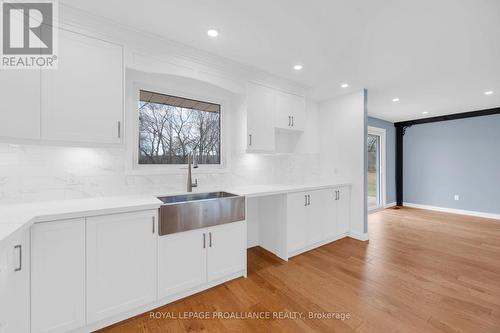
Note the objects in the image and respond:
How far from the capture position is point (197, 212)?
6.54 feet

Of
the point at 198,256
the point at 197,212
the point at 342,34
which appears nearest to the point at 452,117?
the point at 342,34

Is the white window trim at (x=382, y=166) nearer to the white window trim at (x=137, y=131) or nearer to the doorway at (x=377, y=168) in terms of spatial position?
the doorway at (x=377, y=168)

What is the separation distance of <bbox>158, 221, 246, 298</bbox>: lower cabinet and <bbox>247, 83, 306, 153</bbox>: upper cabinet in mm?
1121

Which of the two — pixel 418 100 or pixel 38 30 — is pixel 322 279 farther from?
pixel 418 100

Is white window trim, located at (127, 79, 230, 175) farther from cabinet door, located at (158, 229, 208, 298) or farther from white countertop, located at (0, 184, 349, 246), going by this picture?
cabinet door, located at (158, 229, 208, 298)

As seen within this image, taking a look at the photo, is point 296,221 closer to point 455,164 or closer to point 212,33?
point 212,33

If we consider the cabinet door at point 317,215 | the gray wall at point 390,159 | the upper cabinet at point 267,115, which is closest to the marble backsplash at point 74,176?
the upper cabinet at point 267,115

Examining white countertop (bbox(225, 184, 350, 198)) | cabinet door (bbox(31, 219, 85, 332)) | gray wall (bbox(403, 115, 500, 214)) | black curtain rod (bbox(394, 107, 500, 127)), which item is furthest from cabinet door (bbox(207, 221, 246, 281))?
black curtain rod (bbox(394, 107, 500, 127))

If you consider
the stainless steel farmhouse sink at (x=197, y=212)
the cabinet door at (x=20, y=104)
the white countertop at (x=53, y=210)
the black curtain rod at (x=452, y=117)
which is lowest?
the stainless steel farmhouse sink at (x=197, y=212)

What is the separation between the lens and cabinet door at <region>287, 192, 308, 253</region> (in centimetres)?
280

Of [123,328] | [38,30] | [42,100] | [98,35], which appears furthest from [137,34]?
[123,328]

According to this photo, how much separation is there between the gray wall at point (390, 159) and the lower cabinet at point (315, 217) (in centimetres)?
307

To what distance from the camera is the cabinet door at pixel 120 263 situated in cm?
157

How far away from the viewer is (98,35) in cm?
183
